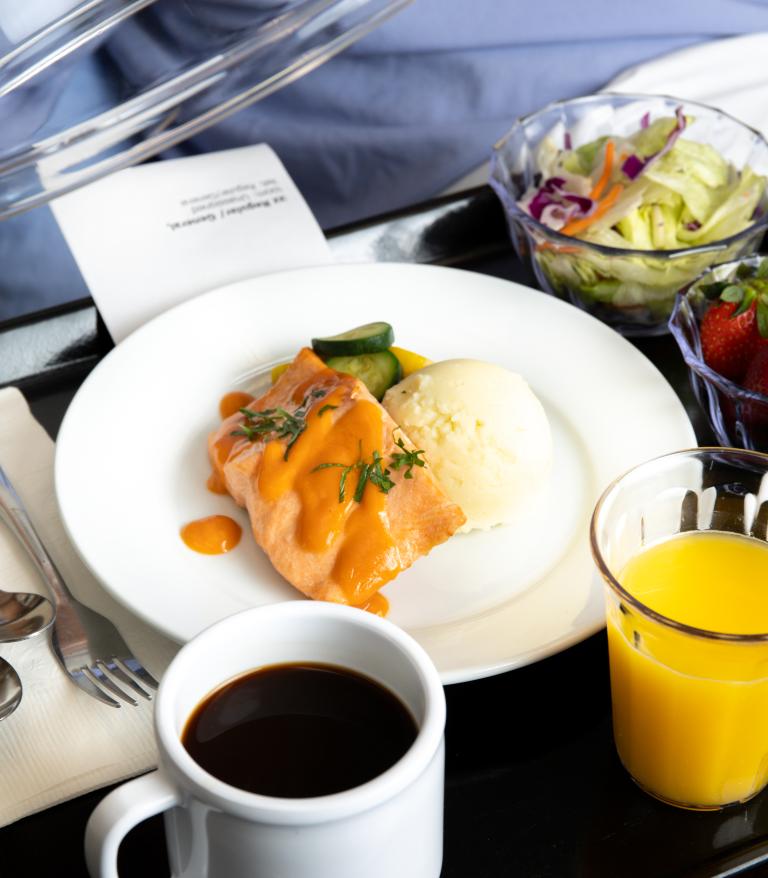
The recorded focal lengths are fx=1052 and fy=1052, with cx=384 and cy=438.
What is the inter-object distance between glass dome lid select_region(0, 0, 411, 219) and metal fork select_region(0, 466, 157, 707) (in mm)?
464

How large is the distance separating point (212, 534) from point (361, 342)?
37cm

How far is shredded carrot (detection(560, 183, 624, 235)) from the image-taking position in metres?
1.75

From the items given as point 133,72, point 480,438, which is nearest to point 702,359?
point 480,438

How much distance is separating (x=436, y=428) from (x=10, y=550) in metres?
0.58

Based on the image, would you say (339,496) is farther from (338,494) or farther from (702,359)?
(702,359)

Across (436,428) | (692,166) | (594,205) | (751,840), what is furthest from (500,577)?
(692,166)

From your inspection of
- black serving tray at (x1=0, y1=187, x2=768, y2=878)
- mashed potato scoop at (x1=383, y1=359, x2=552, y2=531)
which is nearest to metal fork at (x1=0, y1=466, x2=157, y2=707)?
black serving tray at (x1=0, y1=187, x2=768, y2=878)

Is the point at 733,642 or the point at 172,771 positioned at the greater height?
the point at 172,771

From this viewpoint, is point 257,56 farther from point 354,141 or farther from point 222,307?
point 354,141

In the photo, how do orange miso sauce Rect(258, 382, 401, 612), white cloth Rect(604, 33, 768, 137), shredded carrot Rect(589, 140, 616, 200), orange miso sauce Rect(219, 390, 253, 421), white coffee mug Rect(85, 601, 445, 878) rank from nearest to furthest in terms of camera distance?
white coffee mug Rect(85, 601, 445, 878) → orange miso sauce Rect(258, 382, 401, 612) → orange miso sauce Rect(219, 390, 253, 421) → shredded carrot Rect(589, 140, 616, 200) → white cloth Rect(604, 33, 768, 137)

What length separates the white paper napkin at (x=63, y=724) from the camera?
107 cm

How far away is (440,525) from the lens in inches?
50.5

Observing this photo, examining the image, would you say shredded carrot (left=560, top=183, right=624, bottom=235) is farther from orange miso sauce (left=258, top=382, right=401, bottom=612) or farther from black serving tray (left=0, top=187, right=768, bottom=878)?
black serving tray (left=0, top=187, right=768, bottom=878)

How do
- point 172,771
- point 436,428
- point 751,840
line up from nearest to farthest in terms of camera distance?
point 172,771
point 751,840
point 436,428
